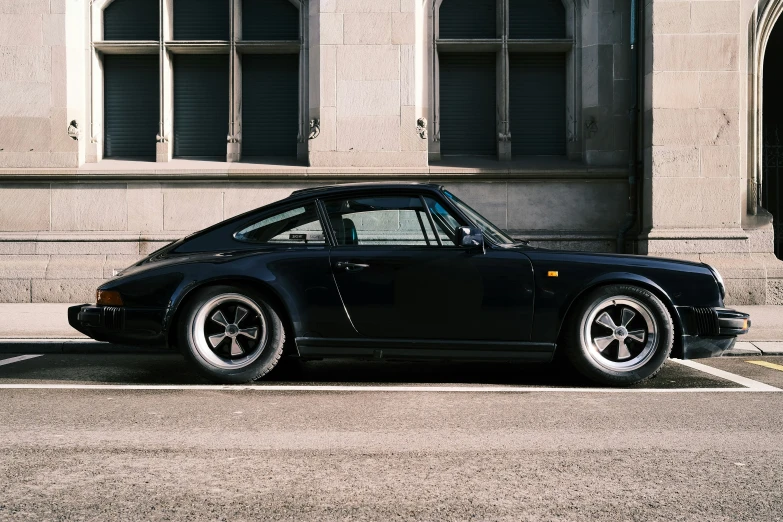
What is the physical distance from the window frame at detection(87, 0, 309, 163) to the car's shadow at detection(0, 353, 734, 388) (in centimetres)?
637

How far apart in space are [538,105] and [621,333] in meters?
8.36

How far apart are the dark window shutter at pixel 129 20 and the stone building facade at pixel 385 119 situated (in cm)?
3

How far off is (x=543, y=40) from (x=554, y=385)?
8554 mm

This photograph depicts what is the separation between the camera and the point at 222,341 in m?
6.38

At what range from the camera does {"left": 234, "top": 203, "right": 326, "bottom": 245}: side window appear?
650cm

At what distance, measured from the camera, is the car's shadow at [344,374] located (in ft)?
21.7

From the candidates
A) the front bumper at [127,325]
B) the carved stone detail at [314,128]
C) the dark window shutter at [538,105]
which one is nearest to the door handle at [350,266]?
the front bumper at [127,325]

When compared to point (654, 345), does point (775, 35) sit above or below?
above

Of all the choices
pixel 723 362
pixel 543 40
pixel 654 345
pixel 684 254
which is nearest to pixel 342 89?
pixel 543 40

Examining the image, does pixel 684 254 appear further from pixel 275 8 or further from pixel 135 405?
pixel 135 405

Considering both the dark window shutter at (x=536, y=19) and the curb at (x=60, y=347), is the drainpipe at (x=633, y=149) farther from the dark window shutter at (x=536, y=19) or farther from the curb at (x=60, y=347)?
the curb at (x=60, y=347)

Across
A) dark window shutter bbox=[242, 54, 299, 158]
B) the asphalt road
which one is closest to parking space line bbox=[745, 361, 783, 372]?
→ the asphalt road

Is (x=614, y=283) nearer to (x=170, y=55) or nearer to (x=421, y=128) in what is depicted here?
(x=421, y=128)

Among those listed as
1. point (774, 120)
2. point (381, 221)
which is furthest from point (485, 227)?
point (774, 120)
